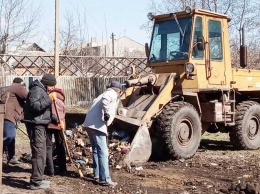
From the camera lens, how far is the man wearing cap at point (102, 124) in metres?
8.10

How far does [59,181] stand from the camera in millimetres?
8375

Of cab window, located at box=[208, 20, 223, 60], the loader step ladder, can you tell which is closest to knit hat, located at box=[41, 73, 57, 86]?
cab window, located at box=[208, 20, 223, 60]

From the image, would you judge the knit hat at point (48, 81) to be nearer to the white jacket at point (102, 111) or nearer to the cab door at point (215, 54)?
the white jacket at point (102, 111)

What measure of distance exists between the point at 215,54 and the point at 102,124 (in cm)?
460

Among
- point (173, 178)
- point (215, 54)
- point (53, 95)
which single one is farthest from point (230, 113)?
point (53, 95)

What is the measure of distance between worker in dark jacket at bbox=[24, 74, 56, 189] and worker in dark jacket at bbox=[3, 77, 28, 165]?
159 centimetres

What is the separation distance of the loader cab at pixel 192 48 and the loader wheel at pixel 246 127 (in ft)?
2.90

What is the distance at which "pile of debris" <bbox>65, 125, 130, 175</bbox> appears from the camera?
30.9ft

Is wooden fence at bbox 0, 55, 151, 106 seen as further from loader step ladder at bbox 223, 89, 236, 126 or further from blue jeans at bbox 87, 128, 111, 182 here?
blue jeans at bbox 87, 128, 111, 182

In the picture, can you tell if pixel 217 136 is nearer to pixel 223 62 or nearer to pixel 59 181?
Result: pixel 223 62

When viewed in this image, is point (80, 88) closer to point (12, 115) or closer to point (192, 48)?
point (192, 48)

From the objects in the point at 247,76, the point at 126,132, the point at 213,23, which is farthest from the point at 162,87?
the point at 247,76

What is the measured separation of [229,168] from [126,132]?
2.20m

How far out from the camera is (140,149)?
9.72 m
